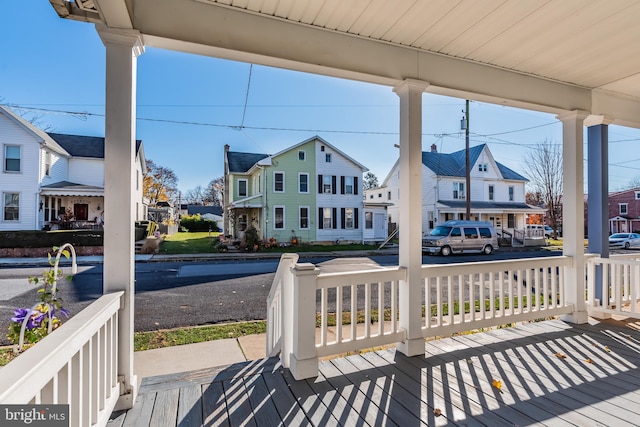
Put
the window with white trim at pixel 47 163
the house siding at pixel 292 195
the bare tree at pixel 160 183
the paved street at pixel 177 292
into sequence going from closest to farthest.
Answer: the paved street at pixel 177 292
the window with white trim at pixel 47 163
the house siding at pixel 292 195
the bare tree at pixel 160 183

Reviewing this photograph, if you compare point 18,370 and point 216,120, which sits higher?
point 216,120

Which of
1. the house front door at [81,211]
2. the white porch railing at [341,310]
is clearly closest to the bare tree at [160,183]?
the house front door at [81,211]

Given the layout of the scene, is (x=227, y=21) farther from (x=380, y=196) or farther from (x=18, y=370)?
(x=380, y=196)

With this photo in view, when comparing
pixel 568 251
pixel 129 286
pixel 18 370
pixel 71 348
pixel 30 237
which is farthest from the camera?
pixel 30 237

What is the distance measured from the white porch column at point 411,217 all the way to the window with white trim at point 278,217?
13.3 m

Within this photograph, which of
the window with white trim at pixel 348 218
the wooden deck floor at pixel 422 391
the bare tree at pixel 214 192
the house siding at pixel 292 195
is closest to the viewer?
the wooden deck floor at pixel 422 391

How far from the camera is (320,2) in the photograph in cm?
222

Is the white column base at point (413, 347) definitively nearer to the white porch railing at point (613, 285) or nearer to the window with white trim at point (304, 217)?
the white porch railing at point (613, 285)

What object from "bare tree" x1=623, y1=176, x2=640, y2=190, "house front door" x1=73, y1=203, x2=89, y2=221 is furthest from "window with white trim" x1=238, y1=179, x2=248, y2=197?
"bare tree" x1=623, y1=176, x2=640, y2=190

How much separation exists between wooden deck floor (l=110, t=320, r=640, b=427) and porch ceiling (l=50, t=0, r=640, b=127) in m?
2.40

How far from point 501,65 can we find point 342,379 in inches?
127

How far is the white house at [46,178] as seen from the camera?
465 inches

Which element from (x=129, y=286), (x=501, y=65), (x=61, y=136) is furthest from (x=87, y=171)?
(x=501, y=65)

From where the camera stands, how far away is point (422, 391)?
2244 millimetres
